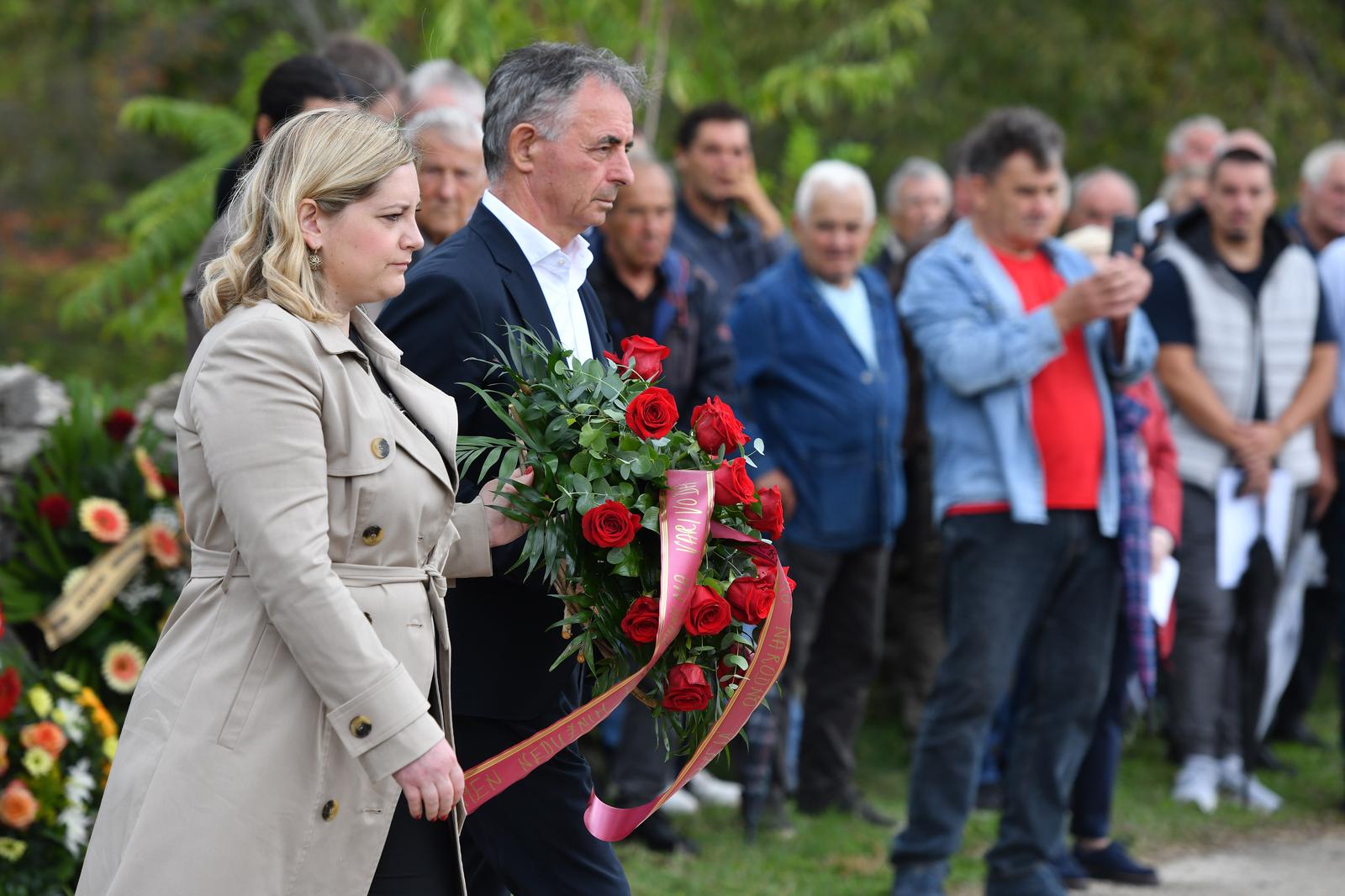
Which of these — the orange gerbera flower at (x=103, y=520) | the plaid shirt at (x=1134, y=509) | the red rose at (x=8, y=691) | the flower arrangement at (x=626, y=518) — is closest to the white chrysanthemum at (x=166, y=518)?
the orange gerbera flower at (x=103, y=520)

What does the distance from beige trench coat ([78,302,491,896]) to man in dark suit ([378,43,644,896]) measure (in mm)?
528

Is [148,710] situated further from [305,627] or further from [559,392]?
[559,392]

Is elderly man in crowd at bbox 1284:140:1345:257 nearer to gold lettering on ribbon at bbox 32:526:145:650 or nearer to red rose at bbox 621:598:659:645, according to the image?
gold lettering on ribbon at bbox 32:526:145:650

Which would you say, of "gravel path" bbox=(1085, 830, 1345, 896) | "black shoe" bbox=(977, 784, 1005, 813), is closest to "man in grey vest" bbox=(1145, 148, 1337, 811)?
"gravel path" bbox=(1085, 830, 1345, 896)

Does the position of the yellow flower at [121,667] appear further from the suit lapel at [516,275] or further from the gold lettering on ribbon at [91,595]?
the suit lapel at [516,275]

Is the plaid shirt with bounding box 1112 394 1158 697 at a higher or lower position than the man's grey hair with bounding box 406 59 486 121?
lower

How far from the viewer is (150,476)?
5785 mm

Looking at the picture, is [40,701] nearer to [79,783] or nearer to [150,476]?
[79,783]

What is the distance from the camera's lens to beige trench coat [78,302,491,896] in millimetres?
2766

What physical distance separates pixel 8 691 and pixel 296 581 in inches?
102

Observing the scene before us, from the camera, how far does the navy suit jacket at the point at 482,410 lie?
11.5 feet

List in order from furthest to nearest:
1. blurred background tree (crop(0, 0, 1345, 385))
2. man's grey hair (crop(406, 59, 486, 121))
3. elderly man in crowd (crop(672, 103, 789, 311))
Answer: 1. blurred background tree (crop(0, 0, 1345, 385))
2. elderly man in crowd (crop(672, 103, 789, 311))
3. man's grey hair (crop(406, 59, 486, 121))

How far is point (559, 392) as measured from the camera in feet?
11.0

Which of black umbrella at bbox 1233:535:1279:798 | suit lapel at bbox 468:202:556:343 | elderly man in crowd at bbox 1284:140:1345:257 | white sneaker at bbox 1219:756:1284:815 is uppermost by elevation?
elderly man in crowd at bbox 1284:140:1345:257
